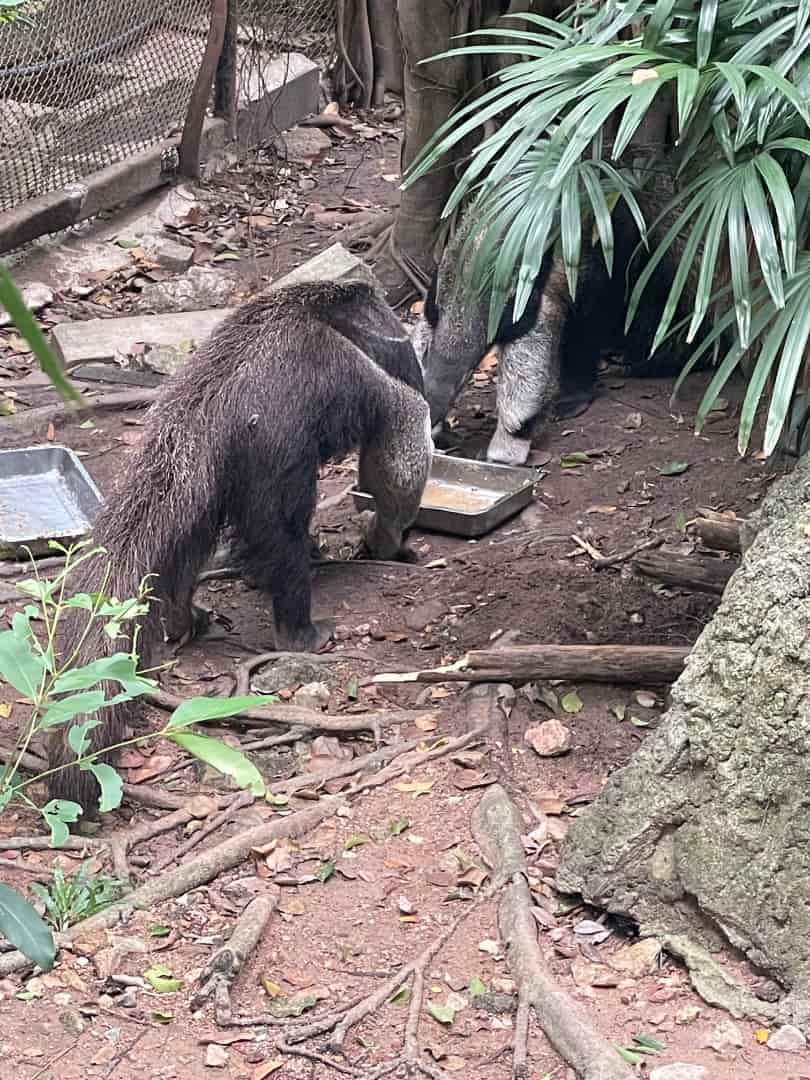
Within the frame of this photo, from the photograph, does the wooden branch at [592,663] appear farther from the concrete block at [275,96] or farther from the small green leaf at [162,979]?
the concrete block at [275,96]

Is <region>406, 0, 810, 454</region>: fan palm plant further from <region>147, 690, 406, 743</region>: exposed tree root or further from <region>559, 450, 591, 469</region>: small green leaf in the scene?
<region>559, 450, 591, 469</region>: small green leaf

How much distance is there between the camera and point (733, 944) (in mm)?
3076

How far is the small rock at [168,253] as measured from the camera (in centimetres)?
A: 873

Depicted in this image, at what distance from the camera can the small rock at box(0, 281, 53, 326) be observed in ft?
26.3

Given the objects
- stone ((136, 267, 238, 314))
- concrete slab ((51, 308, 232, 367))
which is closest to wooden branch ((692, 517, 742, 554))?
concrete slab ((51, 308, 232, 367))

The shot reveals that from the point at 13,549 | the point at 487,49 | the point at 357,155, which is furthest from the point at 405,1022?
the point at 357,155

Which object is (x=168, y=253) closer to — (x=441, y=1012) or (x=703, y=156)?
(x=703, y=156)

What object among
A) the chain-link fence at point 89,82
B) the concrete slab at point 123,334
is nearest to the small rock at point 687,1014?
the concrete slab at point 123,334

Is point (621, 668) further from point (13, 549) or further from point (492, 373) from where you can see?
point (492, 373)

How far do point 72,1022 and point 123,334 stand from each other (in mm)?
5301

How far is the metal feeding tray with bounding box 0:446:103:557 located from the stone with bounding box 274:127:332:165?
16.0ft

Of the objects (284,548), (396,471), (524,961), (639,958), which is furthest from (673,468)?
(524,961)

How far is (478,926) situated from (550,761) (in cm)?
81

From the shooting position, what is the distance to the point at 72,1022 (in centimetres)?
290
